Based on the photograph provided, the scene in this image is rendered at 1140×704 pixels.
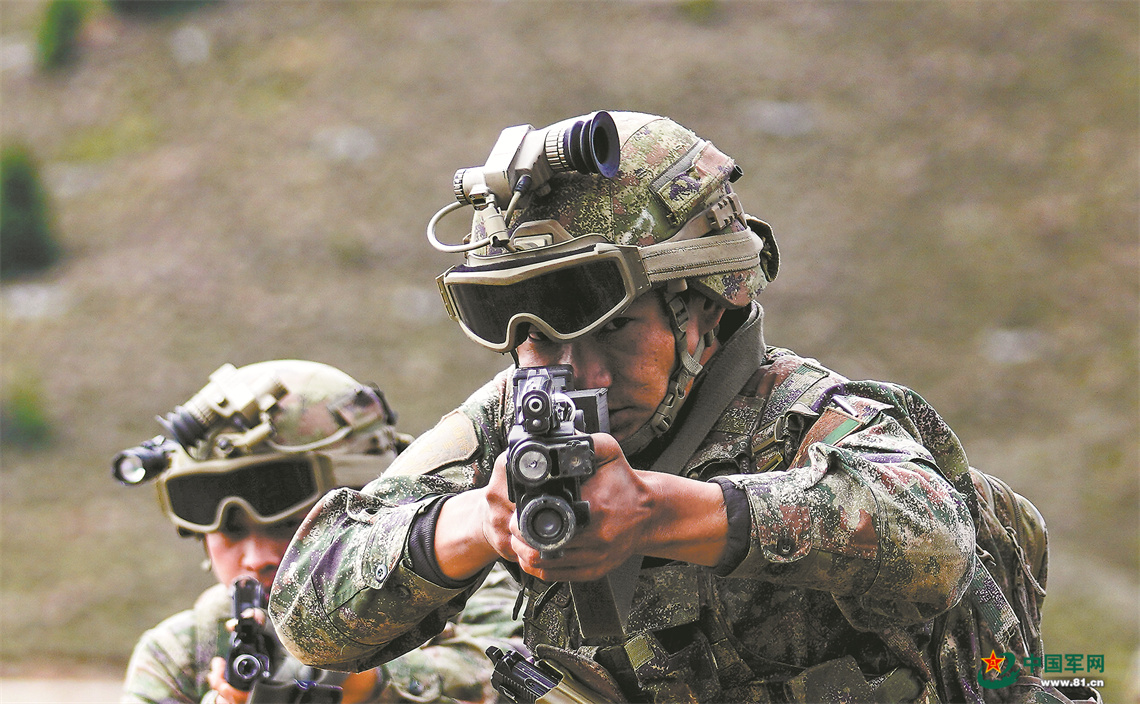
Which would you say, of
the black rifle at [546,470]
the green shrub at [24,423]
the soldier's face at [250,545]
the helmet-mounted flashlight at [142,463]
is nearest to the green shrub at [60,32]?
the green shrub at [24,423]

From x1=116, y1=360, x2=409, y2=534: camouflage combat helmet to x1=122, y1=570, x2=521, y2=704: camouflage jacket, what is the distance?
561mm

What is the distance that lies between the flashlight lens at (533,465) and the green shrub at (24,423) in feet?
69.2

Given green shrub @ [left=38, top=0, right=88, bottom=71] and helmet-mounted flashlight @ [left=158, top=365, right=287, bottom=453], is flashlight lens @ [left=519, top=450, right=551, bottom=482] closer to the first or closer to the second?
helmet-mounted flashlight @ [left=158, top=365, right=287, bottom=453]

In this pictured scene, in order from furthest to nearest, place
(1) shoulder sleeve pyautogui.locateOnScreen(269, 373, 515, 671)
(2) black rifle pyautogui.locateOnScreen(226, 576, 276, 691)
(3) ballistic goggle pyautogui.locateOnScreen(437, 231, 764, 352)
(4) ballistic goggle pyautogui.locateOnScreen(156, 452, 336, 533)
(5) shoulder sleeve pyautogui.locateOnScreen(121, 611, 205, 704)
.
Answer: (5) shoulder sleeve pyautogui.locateOnScreen(121, 611, 205, 704), (4) ballistic goggle pyautogui.locateOnScreen(156, 452, 336, 533), (2) black rifle pyautogui.locateOnScreen(226, 576, 276, 691), (3) ballistic goggle pyautogui.locateOnScreen(437, 231, 764, 352), (1) shoulder sleeve pyautogui.locateOnScreen(269, 373, 515, 671)

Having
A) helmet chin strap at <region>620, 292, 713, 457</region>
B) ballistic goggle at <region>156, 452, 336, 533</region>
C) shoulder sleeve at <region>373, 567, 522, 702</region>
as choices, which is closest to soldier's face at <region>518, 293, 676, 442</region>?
helmet chin strap at <region>620, 292, 713, 457</region>

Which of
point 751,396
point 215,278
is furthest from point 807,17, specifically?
point 751,396

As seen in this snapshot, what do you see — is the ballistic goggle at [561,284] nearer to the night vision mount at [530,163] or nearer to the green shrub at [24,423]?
the night vision mount at [530,163]

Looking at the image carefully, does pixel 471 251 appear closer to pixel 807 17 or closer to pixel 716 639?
pixel 716 639

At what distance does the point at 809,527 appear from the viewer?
9.87ft

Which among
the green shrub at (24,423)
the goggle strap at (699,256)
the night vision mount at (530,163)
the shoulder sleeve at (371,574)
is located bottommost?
the shoulder sleeve at (371,574)

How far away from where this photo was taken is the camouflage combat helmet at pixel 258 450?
5387 millimetres

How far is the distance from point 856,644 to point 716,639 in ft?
1.48

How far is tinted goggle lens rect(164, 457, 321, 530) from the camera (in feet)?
17.6

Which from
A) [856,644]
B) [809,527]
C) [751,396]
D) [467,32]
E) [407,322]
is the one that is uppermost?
[467,32]
